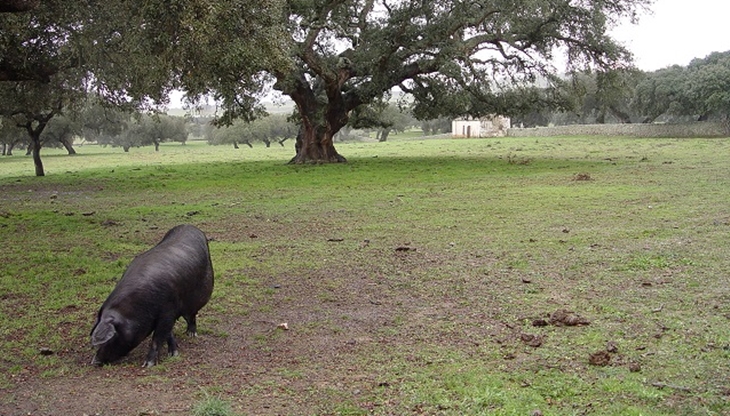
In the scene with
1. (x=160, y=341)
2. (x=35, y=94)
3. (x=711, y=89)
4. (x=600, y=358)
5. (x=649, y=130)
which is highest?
(x=711, y=89)

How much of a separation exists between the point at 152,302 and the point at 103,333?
19.9 inches

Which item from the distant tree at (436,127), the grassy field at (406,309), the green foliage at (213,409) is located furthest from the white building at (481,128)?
the green foliage at (213,409)

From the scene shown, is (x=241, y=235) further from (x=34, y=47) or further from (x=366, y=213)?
(x=34, y=47)

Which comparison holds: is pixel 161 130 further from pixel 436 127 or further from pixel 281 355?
pixel 281 355

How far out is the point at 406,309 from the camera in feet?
26.5

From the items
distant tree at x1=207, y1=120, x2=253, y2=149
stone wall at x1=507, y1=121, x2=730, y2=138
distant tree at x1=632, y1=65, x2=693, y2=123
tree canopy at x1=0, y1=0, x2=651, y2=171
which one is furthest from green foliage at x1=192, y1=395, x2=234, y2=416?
distant tree at x1=207, y1=120, x2=253, y2=149

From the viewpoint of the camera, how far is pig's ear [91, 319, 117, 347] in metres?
6.00

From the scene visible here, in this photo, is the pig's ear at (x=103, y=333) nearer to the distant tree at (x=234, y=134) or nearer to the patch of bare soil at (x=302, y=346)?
the patch of bare soil at (x=302, y=346)

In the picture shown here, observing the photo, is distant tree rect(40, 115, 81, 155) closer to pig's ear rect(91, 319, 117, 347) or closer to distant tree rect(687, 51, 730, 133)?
distant tree rect(687, 51, 730, 133)

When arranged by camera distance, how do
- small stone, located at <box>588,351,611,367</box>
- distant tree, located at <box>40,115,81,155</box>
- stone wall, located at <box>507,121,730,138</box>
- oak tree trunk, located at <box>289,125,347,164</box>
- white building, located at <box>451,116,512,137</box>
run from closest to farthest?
small stone, located at <box>588,351,611,367</box>, oak tree trunk, located at <box>289,125,347,164</box>, stone wall, located at <box>507,121,730,138</box>, distant tree, located at <box>40,115,81,155</box>, white building, located at <box>451,116,512,137</box>

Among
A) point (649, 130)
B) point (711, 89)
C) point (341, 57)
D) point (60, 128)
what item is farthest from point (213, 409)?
point (711, 89)

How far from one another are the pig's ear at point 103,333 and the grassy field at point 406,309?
352mm

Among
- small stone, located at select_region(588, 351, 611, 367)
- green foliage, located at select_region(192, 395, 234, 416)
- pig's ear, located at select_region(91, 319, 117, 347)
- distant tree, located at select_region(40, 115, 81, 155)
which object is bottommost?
small stone, located at select_region(588, 351, 611, 367)

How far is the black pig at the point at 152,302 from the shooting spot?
610 cm
